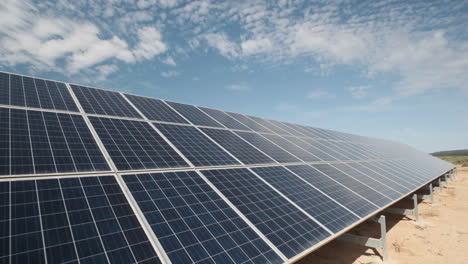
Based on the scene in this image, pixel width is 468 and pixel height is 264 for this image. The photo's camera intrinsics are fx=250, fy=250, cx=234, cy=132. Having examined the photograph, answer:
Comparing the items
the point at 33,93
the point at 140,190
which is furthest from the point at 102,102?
the point at 140,190

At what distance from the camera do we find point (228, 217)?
8.13 metres

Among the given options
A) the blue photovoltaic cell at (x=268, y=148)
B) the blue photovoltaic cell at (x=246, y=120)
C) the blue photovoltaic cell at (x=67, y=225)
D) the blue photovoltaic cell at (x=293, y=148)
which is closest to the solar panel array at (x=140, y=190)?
the blue photovoltaic cell at (x=67, y=225)

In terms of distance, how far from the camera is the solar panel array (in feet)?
18.4

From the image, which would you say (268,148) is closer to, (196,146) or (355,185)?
(355,185)

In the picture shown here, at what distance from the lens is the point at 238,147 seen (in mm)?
14797

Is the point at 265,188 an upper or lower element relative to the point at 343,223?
upper

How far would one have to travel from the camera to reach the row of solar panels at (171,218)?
523 cm

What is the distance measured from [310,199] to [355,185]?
20.2ft

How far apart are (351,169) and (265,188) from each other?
1192cm

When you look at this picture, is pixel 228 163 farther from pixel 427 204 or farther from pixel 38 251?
pixel 427 204

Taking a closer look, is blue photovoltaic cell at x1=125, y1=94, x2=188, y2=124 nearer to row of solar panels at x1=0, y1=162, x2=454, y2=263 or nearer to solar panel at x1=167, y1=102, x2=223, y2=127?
solar panel at x1=167, y1=102, x2=223, y2=127

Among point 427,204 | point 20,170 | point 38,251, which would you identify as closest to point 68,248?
point 38,251

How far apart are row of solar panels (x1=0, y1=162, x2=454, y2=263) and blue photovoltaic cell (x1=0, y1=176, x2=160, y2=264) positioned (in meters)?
0.02

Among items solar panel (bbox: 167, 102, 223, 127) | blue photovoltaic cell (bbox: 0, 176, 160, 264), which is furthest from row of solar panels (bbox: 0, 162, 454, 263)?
solar panel (bbox: 167, 102, 223, 127)
